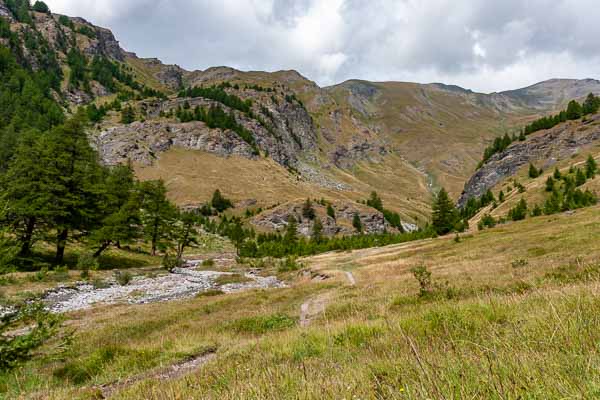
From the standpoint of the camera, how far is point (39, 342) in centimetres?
782

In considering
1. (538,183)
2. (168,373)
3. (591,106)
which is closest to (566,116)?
(591,106)

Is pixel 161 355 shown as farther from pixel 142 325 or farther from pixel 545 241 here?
pixel 545 241

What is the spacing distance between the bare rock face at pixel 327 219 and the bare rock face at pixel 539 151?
165 ft

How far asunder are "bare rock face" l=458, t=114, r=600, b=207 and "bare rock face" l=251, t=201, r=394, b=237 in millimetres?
50375

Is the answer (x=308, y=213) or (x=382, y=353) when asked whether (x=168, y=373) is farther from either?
(x=308, y=213)

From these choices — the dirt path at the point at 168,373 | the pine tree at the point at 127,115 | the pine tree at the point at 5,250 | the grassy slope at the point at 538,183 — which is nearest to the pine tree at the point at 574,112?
the grassy slope at the point at 538,183

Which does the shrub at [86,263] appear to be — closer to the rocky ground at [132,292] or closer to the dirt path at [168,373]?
the rocky ground at [132,292]

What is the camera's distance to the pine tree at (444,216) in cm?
7694

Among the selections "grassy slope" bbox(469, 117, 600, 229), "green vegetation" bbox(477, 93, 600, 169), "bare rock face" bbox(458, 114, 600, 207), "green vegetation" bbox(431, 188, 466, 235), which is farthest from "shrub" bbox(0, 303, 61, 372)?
"green vegetation" bbox(477, 93, 600, 169)

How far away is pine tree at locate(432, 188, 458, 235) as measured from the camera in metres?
76.9

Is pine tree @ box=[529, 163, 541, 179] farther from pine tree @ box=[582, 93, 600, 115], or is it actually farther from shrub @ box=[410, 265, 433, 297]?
shrub @ box=[410, 265, 433, 297]

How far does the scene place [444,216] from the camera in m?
78.8

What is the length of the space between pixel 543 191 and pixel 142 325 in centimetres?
9927

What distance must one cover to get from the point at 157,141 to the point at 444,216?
14671cm
